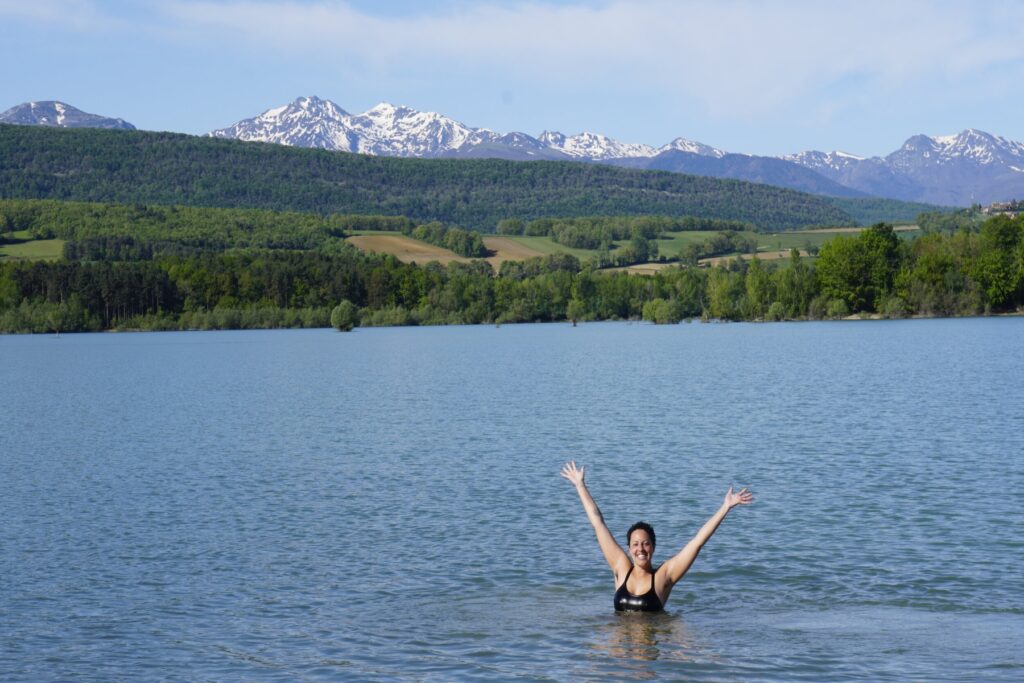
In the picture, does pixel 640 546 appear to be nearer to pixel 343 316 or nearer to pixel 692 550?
pixel 692 550

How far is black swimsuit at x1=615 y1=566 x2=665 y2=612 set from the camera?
19109 mm

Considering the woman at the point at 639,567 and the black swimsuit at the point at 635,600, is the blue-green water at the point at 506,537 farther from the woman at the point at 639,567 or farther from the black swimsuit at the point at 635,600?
the woman at the point at 639,567

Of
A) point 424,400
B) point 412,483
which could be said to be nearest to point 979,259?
point 424,400

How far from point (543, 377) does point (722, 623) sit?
60797 mm

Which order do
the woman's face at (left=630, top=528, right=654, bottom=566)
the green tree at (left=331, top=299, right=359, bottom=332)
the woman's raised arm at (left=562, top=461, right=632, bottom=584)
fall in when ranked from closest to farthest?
the woman's raised arm at (left=562, top=461, right=632, bottom=584), the woman's face at (left=630, top=528, right=654, bottom=566), the green tree at (left=331, top=299, right=359, bottom=332)

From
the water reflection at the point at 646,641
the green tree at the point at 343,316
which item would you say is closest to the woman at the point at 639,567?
the water reflection at the point at 646,641

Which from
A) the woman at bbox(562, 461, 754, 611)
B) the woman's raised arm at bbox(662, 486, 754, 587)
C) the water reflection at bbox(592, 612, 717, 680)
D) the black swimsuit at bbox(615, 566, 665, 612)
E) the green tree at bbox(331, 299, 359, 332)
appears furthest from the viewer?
the green tree at bbox(331, 299, 359, 332)

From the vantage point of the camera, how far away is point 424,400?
207 ft

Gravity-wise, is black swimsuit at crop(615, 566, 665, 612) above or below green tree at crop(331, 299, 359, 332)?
below

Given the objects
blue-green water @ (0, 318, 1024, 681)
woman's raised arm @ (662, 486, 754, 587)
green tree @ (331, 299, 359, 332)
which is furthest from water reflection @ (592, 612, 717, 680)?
green tree @ (331, 299, 359, 332)

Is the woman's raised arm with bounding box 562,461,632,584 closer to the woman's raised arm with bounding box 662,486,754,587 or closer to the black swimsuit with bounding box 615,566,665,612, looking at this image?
the black swimsuit with bounding box 615,566,665,612

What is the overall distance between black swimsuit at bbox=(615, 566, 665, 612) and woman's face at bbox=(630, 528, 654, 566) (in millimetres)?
799

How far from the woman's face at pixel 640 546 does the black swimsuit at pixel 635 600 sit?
2.62ft

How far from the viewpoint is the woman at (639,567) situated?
18125mm
